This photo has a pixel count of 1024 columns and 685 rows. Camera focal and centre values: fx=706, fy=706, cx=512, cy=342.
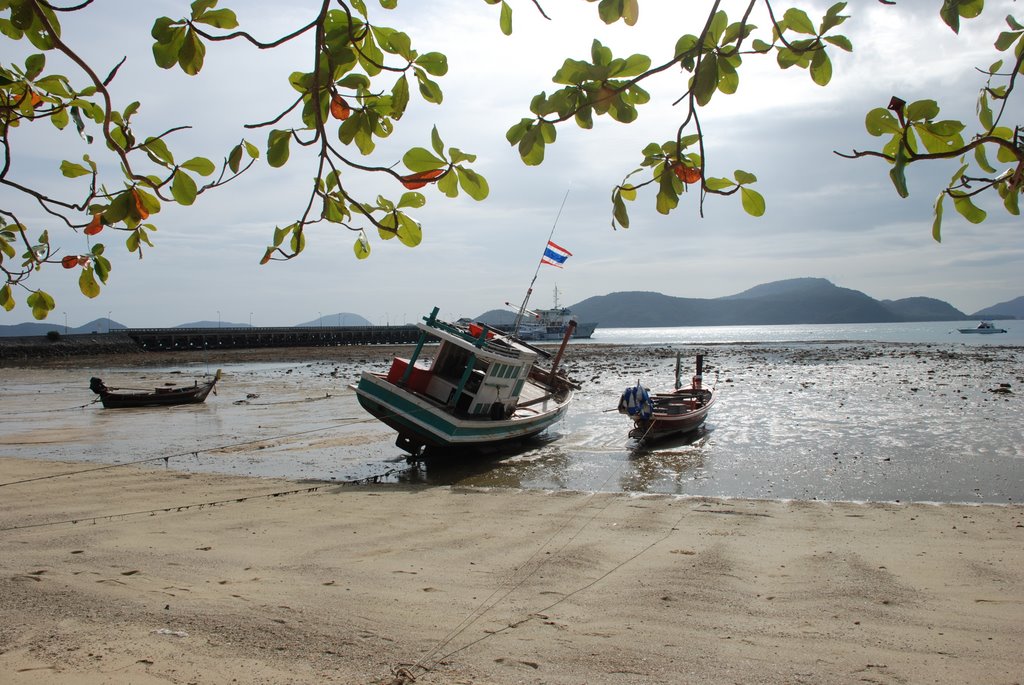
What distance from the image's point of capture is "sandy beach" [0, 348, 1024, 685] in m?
4.72

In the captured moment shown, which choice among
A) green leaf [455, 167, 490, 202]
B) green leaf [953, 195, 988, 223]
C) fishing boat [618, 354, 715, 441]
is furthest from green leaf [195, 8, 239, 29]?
fishing boat [618, 354, 715, 441]

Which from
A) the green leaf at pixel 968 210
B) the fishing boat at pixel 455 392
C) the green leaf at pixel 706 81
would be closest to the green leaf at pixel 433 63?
the green leaf at pixel 706 81

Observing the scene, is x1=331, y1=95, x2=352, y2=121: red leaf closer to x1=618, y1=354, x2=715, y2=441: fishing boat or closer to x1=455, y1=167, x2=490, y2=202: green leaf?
x1=455, y1=167, x2=490, y2=202: green leaf

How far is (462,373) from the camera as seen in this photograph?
17.6 m

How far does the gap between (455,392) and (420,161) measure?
597 inches

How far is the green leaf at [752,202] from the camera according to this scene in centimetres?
193

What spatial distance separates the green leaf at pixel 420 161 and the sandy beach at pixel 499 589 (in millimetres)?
3637

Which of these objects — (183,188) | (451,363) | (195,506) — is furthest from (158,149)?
(451,363)

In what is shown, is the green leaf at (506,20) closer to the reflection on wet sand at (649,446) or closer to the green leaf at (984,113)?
the green leaf at (984,113)

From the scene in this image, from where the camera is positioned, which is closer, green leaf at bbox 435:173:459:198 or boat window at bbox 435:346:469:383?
green leaf at bbox 435:173:459:198

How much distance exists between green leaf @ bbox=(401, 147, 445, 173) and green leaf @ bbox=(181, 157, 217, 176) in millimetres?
629

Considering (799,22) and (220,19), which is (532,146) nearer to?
(799,22)

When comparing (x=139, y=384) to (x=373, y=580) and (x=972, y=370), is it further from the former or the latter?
(x=972, y=370)

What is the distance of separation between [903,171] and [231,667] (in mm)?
4594
